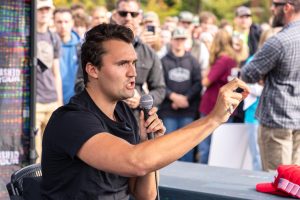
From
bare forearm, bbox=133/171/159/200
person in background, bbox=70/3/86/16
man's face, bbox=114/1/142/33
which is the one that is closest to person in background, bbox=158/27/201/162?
person in background, bbox=70/3/86/16

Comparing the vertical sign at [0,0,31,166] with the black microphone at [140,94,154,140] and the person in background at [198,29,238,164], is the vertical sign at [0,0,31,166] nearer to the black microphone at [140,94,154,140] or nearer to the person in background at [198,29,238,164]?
the black microphone at [140,94,154,140]

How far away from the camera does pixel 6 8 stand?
5.29 meters

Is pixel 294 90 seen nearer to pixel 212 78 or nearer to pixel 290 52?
pixel 290 52

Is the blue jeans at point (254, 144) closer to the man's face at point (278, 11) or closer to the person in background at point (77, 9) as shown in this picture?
the man's face at point (278, 11)

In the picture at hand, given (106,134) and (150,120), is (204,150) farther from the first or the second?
(106,134)

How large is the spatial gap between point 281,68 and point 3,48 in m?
2.35

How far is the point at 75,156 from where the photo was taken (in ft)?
10.2

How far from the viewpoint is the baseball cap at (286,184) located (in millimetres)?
4191

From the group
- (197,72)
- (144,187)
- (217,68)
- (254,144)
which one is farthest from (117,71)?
(197,72)

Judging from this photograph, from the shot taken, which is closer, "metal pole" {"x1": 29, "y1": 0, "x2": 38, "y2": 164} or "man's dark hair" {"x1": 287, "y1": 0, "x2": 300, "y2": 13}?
"metal pole" {"x1": 29, "y1": 0, "x2": 38, "y2": 164}

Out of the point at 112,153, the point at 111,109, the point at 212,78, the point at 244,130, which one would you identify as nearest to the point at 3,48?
the point at 111,109

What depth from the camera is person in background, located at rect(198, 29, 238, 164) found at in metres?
9.05

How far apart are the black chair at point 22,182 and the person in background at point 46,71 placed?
3845 mm

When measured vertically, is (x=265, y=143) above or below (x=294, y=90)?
below
